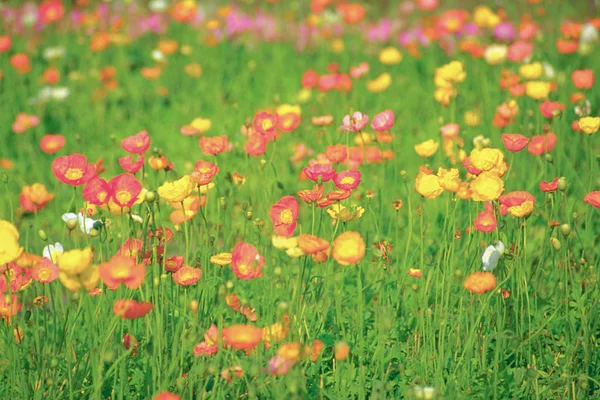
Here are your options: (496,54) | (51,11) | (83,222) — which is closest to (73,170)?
(83,222)

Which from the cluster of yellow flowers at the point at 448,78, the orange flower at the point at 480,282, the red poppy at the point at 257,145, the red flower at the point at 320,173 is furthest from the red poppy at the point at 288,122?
the orange flower at the point at 480,282

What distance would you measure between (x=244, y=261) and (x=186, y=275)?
14 centimetres

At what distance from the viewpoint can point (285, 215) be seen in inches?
76.1

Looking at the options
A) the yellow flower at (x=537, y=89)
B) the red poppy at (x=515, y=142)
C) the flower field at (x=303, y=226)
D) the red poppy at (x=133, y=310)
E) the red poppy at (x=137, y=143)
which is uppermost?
the red poppy at (x=515, y=142)

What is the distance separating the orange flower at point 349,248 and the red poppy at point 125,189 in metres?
0.52

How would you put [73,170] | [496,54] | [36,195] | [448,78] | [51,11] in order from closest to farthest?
[73,170] → [36,195] → [448,78] → [496,54] → [51,11]

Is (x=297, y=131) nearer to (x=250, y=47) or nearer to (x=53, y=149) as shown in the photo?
(x=53, y=149)

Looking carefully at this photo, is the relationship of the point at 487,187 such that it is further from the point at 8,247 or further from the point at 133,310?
the point at 8,247

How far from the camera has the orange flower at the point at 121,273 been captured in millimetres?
1579

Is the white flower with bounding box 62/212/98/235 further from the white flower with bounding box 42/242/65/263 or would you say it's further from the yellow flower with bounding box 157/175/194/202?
the yellow flower with bounding box 157/175/194/202

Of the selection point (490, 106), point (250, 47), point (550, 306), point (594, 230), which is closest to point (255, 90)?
point (250, 47)

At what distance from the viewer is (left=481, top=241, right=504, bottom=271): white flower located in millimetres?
1910

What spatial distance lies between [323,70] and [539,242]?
7.33ft

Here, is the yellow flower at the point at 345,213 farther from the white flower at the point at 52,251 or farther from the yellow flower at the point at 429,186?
the white flower at the point at 52,251
